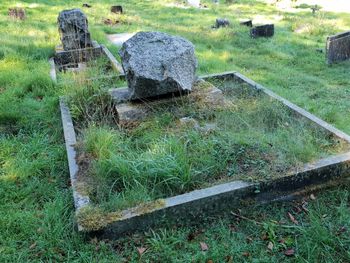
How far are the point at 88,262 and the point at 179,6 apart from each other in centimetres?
1468

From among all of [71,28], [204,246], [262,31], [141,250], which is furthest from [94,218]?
[262,31]

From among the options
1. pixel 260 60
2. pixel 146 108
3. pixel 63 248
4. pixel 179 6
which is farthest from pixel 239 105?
pixel 179 6

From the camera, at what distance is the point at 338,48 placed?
755 cm

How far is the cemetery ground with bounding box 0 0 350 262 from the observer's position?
2.66m

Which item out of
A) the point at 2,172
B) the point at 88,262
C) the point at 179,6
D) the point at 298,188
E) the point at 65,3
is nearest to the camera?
the point at 88,262

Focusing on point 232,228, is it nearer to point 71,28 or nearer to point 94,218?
point 94,218

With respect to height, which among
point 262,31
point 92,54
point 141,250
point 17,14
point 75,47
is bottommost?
point 141,250

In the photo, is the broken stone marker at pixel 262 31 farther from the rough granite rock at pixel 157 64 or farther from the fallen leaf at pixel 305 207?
the fallen leaf at pixel 305 207

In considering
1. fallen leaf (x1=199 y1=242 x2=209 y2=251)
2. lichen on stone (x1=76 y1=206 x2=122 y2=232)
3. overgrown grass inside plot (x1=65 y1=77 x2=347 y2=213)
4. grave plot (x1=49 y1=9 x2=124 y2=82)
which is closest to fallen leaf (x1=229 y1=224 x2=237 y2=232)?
fallen leaf (x1=199 y1=242 x2=209 y2=251)

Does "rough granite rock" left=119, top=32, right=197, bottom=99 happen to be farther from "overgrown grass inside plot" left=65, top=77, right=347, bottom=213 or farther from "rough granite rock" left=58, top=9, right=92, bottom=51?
"rough granite rock" left=58, top=9, right=92, bottom=51

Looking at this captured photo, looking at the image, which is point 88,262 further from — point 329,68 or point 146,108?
point 329,68

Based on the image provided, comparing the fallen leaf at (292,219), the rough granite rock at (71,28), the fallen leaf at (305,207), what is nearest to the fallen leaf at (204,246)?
the fallen leaf at (292,219)

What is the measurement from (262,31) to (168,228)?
319 inches

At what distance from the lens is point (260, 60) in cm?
791
